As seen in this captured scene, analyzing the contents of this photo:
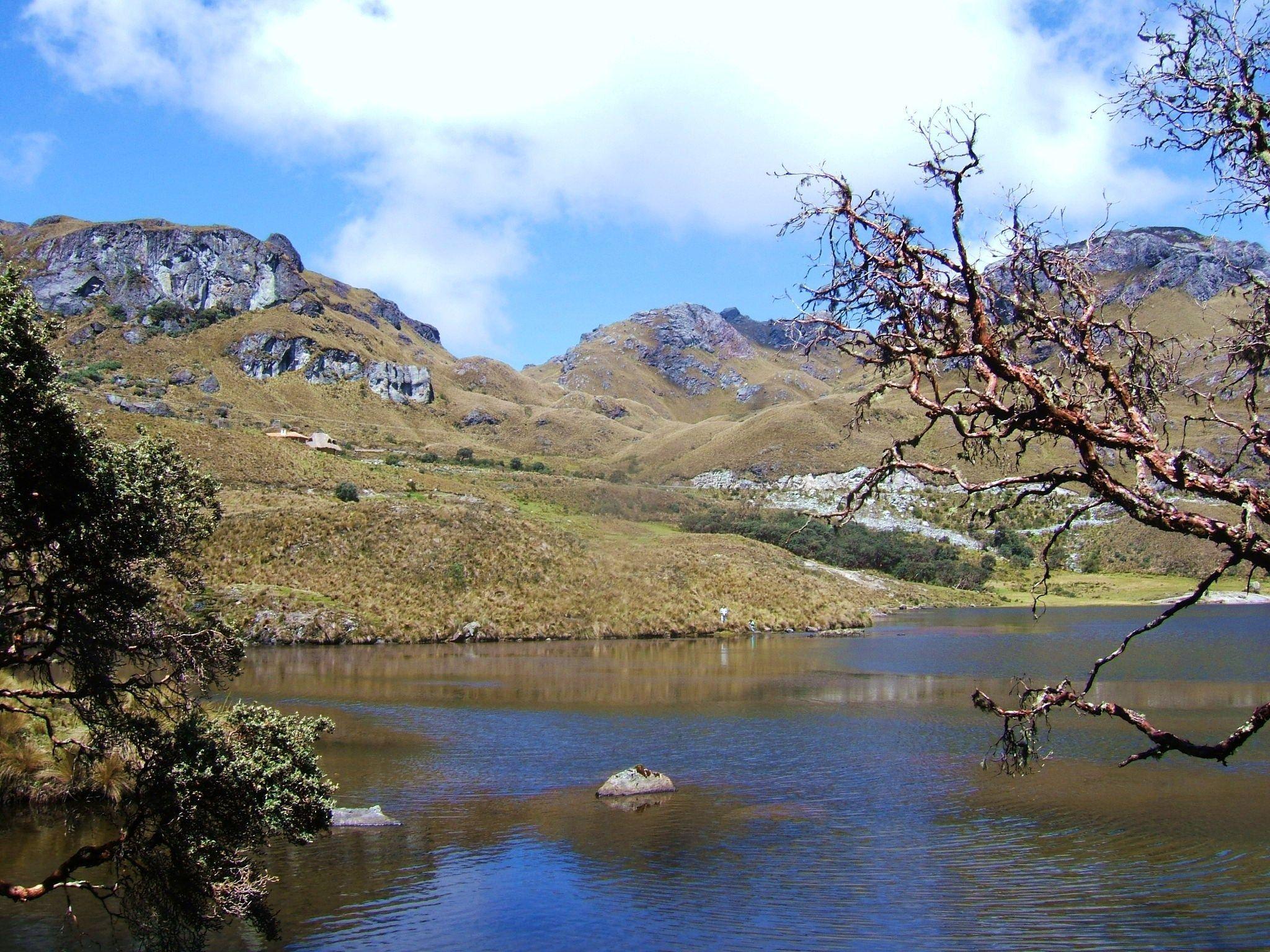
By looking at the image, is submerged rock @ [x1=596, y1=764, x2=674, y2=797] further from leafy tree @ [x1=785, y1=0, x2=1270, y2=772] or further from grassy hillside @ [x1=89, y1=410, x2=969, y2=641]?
grassy hillside @ [x1=89, y1=410, x2=969, y2=641]

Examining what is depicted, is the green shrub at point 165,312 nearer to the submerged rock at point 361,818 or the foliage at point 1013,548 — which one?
the foliage at point 1013,548

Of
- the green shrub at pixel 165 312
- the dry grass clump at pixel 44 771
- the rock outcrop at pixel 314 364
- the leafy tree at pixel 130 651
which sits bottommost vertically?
the dry grass clump at pixel 44 771

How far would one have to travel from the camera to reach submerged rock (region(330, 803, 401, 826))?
53.4 feet

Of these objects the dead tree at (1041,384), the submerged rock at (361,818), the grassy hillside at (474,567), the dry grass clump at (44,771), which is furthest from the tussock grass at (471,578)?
the dead tree at (1041,384)

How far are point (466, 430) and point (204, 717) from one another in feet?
564

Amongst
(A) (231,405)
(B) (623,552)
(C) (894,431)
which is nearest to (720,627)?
(B) (623,552)

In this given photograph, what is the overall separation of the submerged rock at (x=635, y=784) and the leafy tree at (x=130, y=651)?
7778mm

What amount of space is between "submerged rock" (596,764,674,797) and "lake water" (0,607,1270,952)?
0.97ft

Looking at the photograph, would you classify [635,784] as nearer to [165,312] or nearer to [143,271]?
[165,312]

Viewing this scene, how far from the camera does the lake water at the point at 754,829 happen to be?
12.1m

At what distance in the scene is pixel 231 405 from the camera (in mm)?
131500

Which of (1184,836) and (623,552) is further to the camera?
(623,552)

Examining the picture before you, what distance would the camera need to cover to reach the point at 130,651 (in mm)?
10203

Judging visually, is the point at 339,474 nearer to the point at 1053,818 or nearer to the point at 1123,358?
the point at 1053,818
